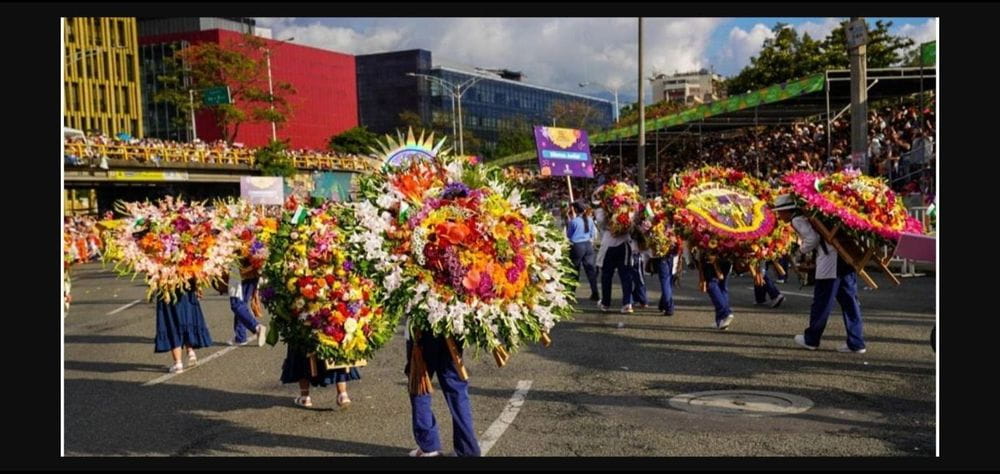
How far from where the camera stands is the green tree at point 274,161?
168 ft

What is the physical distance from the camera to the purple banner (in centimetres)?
2483

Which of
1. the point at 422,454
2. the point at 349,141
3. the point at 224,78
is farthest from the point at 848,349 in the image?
the point at 349,141

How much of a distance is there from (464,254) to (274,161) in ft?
156

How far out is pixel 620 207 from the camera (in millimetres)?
14086

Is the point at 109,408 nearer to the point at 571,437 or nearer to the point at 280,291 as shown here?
the point at 280,291

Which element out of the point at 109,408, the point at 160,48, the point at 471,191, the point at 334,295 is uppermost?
the point at 160,48

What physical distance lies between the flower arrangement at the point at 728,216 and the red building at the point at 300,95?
7064cm

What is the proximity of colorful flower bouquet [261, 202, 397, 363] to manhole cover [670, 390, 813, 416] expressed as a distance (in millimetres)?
2787

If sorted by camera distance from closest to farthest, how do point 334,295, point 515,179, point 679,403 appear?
point 515,179
point 334,295
point 679,403

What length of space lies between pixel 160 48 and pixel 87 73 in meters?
12.0

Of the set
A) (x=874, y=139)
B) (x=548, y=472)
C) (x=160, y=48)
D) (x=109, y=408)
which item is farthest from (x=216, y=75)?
(x=548, y=472)

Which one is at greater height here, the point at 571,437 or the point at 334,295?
the point at 334,295

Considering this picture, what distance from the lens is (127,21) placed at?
73000mm

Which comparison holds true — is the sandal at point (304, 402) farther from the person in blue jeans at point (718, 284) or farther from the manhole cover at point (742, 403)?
the person in blue jeans at point (718, 284)
